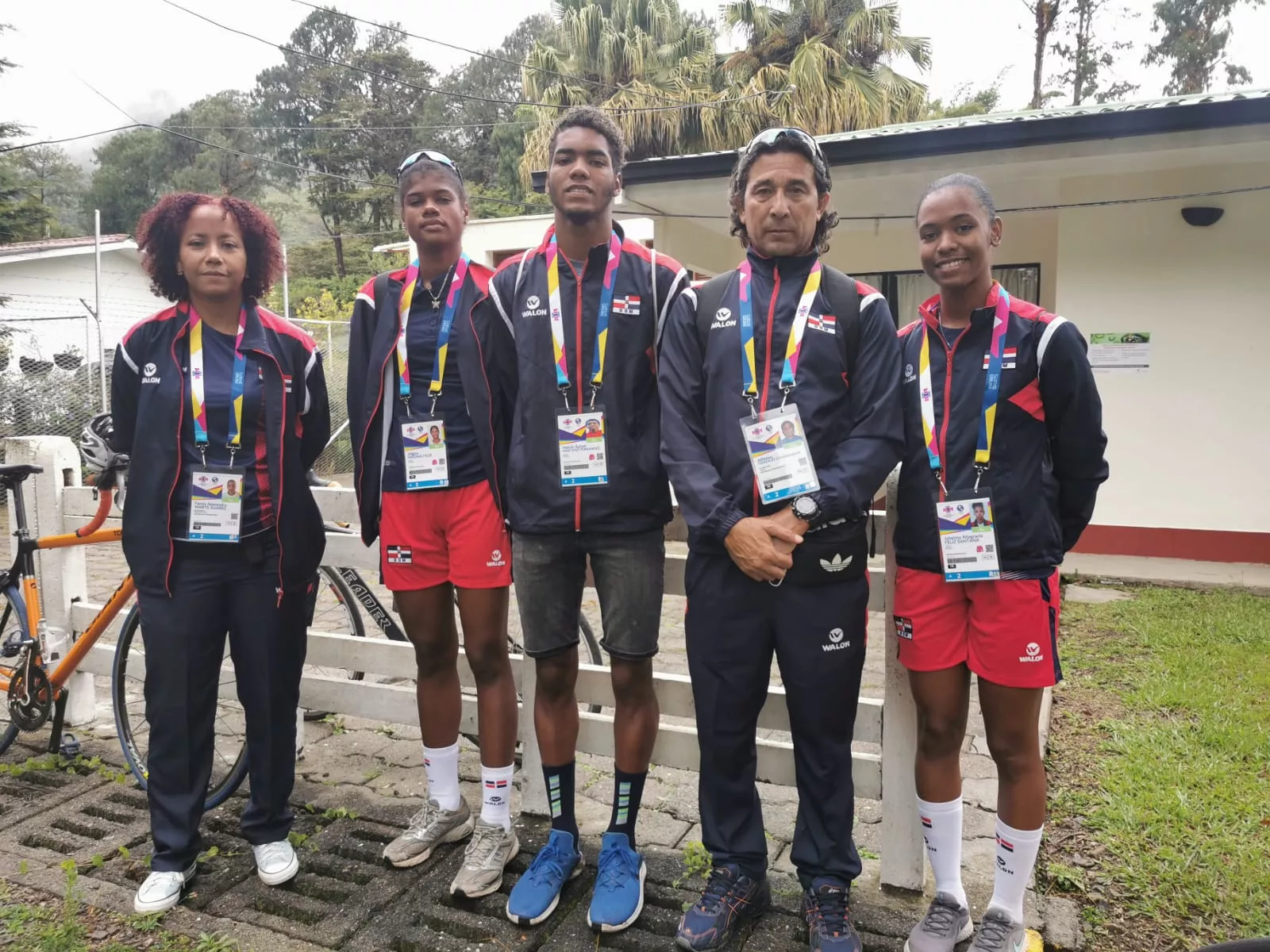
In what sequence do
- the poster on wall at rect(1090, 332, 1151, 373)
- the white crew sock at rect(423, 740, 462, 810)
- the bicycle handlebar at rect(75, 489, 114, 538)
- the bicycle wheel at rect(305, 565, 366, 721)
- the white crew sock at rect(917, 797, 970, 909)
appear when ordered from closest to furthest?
the white crew sock at rect(917, 797, 970, 909), the white crew sock at rect(423, 740, 462, 810), the bicycle handlebar at rect(75, 489, 114, 538), the bicycle wheel at rect(305, 565, 366, 721), the poster on wall at rect(1090, 332, 1151, 373)

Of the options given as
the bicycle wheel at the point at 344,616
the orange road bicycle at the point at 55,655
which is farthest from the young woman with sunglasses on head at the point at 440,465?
the orange road bicycle at the point at 55,655

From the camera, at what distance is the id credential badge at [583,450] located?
8.32ft

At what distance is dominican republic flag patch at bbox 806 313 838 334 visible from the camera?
7.77ft

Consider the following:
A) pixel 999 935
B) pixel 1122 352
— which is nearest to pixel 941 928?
pixel 999 935

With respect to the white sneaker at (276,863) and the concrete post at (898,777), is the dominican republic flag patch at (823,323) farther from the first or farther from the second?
the white sneaker at (276,863)

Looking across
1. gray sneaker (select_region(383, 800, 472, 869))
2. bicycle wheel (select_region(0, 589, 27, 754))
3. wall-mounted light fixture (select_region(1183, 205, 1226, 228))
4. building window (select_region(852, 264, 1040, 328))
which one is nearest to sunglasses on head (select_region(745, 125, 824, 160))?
gray sneaker (select_region(383, 800, 472, 869))

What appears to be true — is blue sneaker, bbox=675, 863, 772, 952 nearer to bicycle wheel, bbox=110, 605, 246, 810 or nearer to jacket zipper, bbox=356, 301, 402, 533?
jacket zipper, bbox=356, 301, 402, 533

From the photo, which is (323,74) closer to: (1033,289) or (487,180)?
(487,180)

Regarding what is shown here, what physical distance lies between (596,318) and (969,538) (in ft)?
3.96

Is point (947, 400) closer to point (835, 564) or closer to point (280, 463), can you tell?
point (835, 564)

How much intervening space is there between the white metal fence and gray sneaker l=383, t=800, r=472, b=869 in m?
0.28

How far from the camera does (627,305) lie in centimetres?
261

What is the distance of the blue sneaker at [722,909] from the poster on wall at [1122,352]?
6.22m

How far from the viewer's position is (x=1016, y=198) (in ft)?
27.7
